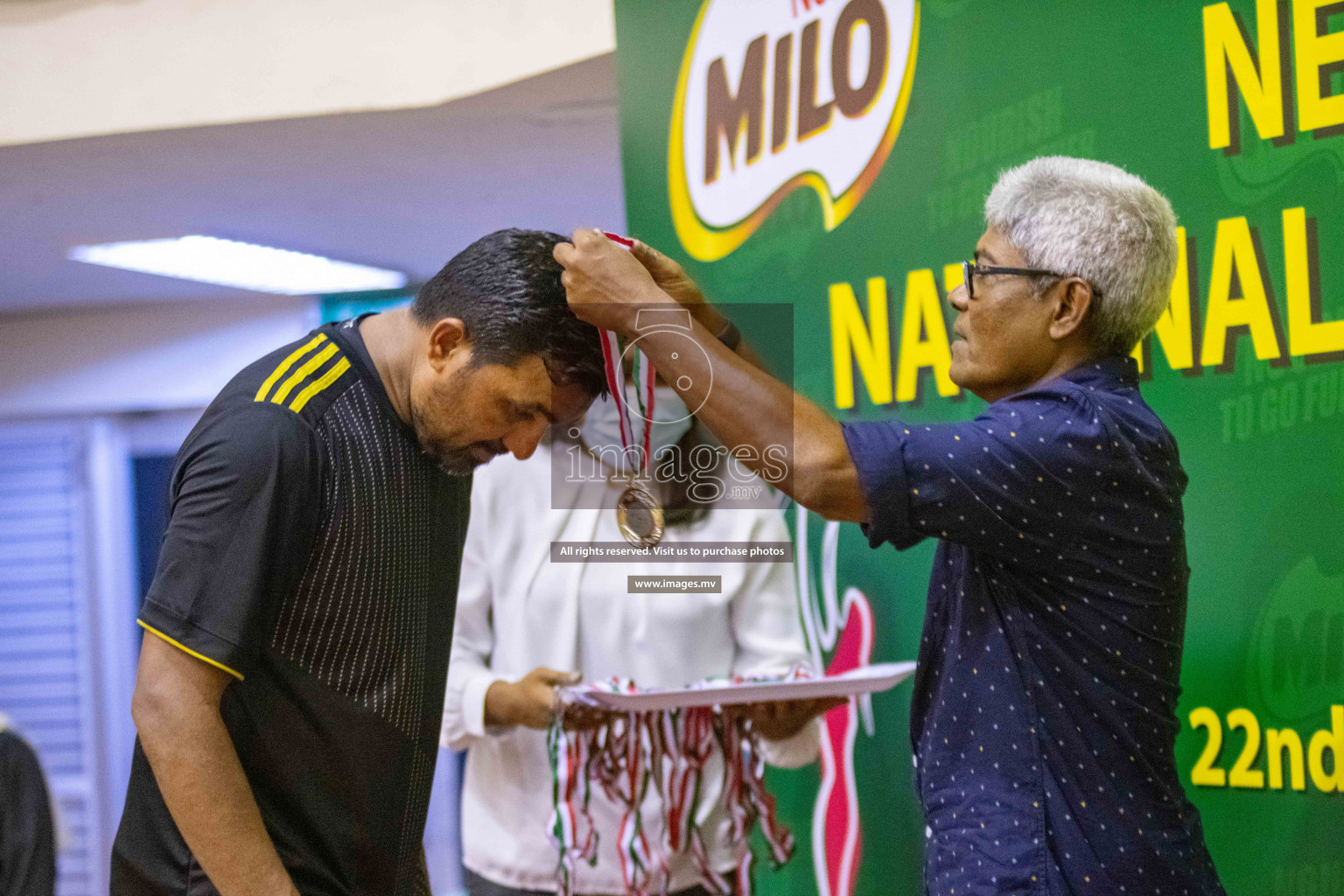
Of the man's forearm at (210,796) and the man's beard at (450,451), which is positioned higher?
the man's beard at (450,451)

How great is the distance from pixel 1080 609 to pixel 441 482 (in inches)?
34.1

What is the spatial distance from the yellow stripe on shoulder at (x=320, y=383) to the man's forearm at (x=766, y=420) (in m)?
0.41

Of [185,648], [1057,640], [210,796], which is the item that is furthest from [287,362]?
[1057,640]

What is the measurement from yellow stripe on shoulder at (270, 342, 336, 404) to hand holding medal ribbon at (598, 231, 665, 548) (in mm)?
351

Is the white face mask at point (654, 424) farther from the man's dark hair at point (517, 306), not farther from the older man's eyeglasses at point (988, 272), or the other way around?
the older man's eyeglasses at point (988, 272)

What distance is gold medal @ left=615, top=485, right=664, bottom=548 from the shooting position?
1.81 meters

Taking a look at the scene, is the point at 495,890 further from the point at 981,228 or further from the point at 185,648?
the point at 981,228

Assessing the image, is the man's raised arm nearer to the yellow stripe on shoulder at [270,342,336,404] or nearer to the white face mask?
the yellow stripe on shoulder at [270,342,336,404]

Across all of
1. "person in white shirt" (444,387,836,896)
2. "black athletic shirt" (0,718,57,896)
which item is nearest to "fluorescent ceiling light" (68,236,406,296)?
"black athletic shirt" (0,718,57,896)

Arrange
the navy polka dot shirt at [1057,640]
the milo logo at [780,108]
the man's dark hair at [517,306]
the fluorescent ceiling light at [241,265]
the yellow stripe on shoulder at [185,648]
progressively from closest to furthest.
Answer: the yellow stripe on shoulder at [185,648] < the navy polka dot shirt at [1057,640] < the man's dark hair at [517,306] < the milo logo at [780,108] < the fluorescent ceiling light at [241,265]

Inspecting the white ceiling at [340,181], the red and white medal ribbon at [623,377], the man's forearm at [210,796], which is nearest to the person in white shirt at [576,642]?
the red and white medal ribbon at [623,377]

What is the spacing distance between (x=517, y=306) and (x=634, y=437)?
47 centimetres

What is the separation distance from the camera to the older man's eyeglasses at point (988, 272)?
4.94 feet

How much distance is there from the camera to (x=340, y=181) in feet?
14.8
